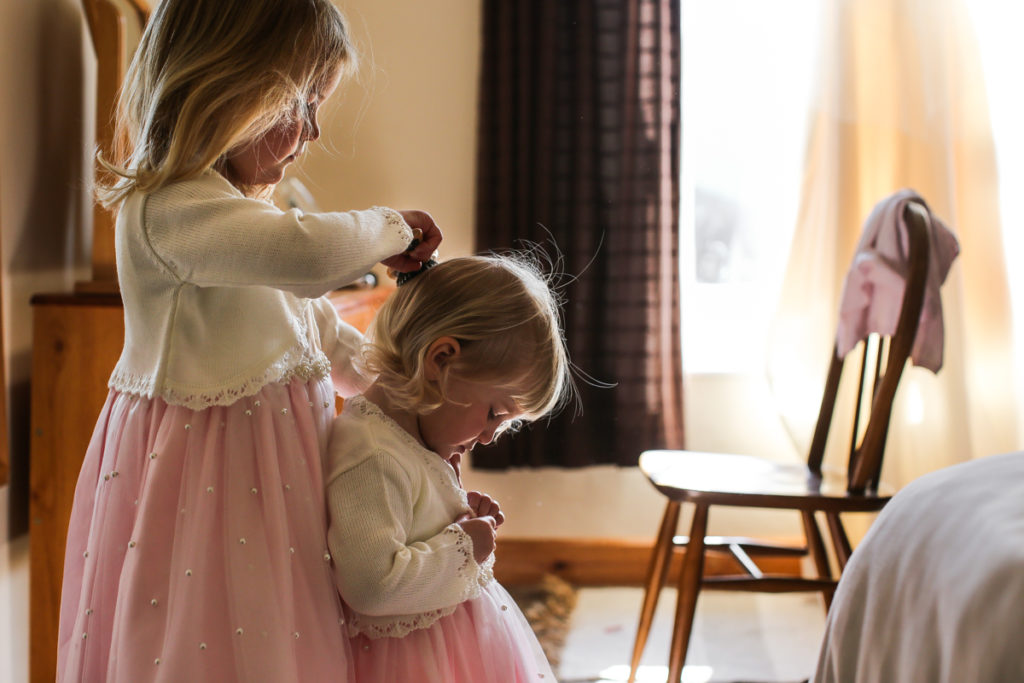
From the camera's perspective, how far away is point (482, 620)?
1.04m

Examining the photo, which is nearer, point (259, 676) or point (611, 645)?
point (259, 676)

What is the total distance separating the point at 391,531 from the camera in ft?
3.04

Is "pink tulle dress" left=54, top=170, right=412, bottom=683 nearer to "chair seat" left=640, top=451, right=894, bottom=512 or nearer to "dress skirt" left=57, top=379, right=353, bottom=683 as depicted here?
"dress skirt" left=57, top=379, right=353, bottom=683

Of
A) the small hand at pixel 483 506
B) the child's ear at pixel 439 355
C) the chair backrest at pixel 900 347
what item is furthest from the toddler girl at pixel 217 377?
the chair backrest at pixel 900 347

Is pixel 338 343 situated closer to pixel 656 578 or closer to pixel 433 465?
pixel 433 465

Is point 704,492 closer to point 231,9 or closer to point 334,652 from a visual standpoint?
point 334,652

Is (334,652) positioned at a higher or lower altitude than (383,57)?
lower

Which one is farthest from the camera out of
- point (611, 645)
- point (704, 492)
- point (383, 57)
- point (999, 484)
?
point (383, 57)

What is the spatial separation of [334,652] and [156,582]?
0.62 feet

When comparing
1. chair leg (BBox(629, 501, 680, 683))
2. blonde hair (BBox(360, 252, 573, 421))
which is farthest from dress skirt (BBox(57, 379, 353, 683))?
chair leg (BBox(629, 501, 680, 683))

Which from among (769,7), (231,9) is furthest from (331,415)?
(769,7)

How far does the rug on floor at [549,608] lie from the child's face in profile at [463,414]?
1180 mm

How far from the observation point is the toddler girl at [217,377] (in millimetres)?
901

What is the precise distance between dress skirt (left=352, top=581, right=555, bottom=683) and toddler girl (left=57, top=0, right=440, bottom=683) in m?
0.05
